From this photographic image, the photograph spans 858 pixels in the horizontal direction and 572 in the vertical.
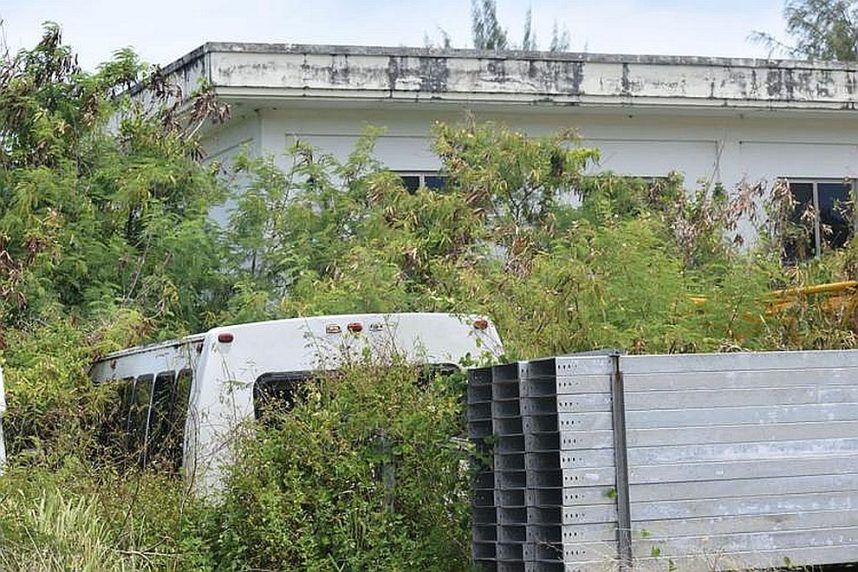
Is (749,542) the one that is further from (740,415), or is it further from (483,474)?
(483,474)

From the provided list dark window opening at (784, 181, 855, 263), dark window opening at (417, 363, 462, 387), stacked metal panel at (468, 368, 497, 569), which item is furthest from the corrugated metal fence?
dark window opening at (784, 181, 855, 263)

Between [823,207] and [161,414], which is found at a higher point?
[823,207]

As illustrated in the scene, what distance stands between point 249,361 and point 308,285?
4178 mm

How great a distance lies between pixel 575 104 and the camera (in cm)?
1986

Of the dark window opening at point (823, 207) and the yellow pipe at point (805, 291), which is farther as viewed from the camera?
the dark window opening at point (823, 207)

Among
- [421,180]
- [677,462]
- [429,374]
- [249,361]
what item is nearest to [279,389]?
[249,361]

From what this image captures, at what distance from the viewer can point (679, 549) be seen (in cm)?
870

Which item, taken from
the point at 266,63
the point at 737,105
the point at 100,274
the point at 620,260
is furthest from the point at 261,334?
the point at 737,105

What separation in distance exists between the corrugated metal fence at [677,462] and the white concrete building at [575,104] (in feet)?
32.9

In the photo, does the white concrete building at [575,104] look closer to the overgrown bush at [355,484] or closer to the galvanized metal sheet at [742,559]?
the overgrown bush at [355,484]

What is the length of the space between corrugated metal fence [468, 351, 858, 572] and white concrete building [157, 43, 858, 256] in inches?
394

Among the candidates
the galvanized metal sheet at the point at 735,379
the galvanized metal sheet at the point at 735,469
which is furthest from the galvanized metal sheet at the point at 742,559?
the galvanized metal sheet at the point at 735,379

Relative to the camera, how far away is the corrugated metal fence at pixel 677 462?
28.5ft

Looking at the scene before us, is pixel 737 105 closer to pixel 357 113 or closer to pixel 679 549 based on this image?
pixel 357 113
